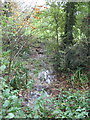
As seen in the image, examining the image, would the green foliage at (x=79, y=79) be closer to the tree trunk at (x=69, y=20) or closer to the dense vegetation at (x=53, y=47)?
the dense vegetation at (x=53, y=47)

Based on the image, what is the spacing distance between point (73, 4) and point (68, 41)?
3.28 feet

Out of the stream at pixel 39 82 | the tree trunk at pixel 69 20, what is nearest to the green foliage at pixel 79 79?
the stream at pixel 39 82

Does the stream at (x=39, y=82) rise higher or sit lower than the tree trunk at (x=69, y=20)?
lower

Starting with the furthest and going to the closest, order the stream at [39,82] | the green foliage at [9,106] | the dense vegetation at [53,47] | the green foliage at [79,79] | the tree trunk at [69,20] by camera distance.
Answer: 1. the tree trunk at [69,20]
2. the green foliage at [79,79]
3. the dense vegetation at [53,47]
4. the stream at [39,82]
5. the green foliage at [9,106]

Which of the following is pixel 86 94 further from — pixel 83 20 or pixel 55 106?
pixel 83 20

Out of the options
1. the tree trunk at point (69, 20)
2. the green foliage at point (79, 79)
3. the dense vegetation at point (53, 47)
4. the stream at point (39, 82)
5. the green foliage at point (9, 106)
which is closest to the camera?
the green foliage at point (9, 106)

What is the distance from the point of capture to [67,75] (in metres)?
3.81

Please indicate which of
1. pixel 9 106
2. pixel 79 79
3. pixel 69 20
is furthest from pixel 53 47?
pixel 9 106

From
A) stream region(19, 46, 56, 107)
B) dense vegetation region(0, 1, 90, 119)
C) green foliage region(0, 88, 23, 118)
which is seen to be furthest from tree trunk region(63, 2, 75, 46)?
green foliage region(0, 88, 23, 118)

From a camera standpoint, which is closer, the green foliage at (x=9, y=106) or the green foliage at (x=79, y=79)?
the green foliage at (x=9, y=106)

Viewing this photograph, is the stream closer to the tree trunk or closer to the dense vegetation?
the dense vegetation

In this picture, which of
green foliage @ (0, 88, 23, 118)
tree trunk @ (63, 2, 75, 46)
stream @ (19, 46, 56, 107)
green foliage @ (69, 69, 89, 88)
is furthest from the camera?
tree trunk @ (63, 2, 75, 46)

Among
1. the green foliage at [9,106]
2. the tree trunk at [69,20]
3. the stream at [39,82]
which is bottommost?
the stream at [39,82]

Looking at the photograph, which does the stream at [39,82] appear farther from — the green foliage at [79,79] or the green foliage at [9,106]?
the green foliage at [79,79]
